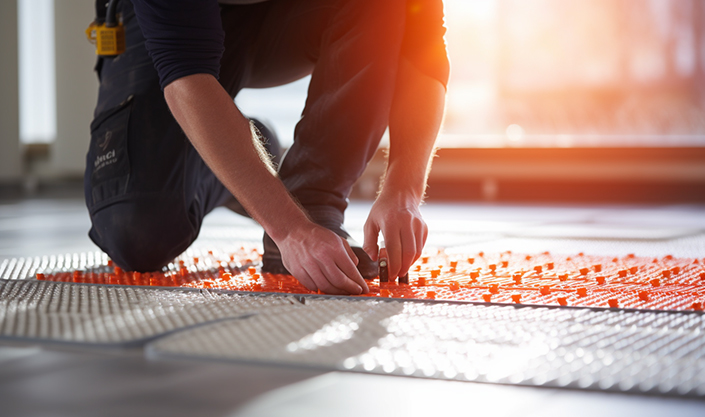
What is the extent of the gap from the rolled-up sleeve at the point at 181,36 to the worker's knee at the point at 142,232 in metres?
0.34

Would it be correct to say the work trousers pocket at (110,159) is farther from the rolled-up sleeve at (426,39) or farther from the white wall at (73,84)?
the white wall at (73,84)

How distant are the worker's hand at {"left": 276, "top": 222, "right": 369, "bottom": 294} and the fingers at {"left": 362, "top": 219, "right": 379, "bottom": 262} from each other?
0.13m

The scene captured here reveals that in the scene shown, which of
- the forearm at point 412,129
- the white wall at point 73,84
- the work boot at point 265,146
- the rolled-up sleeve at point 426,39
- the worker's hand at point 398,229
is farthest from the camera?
the white wall at point 73,84

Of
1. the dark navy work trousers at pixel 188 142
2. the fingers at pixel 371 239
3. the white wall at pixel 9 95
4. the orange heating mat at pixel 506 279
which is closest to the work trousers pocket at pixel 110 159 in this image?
the dark navy work trousers at pixel 188 142

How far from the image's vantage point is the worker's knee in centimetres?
119

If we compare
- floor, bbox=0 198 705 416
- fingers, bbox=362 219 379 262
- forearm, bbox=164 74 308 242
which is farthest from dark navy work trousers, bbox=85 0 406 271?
floor, bbox=0 198 705 416

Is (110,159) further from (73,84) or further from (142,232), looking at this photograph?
(73,84)

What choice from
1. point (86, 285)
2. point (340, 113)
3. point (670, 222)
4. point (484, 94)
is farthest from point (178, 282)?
point (484, 94)

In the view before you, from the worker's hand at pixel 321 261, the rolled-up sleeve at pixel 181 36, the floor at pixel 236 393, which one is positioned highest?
the rolled-up sleeve at pixel 181 36

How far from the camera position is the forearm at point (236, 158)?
0.89 metres

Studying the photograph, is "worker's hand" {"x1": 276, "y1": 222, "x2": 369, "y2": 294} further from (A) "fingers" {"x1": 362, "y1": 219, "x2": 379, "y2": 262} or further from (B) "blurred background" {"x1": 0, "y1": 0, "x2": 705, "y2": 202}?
(B) "blurred background" {"x1": 0, "y1": 0, "x2": 705, "y2": 202}

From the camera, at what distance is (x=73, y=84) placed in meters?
5.06

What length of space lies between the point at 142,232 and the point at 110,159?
0.18m

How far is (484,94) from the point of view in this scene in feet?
16.1
